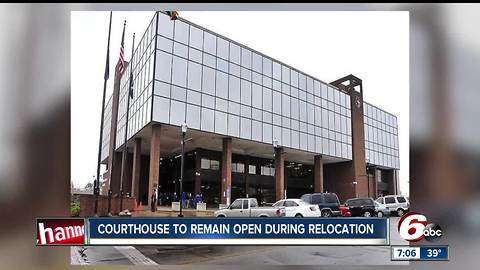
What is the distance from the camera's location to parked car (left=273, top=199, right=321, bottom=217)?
340 inches

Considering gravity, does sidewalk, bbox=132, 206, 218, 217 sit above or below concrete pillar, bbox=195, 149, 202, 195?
below

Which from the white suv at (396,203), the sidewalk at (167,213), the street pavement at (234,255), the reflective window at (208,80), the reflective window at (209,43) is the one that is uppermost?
the reflective window at (209,43)

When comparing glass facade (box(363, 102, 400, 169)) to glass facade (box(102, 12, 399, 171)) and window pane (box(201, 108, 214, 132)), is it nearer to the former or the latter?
glass facade (box(102, 12, 399, 171))

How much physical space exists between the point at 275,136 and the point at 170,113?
3124 millimetres

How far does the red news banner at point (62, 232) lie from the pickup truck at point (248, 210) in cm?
298

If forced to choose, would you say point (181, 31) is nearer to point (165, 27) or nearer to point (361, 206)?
point (165, 27)

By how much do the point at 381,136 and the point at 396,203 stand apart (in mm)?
1766

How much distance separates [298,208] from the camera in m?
9.06

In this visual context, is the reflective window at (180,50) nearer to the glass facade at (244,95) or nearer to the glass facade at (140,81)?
the glass facade at (244,95)

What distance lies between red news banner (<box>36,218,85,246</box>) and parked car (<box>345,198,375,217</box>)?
19.9 ft

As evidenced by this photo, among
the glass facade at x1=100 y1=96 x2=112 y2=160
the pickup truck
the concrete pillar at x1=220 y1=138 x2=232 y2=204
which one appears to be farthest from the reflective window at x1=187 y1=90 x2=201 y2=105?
the pickup truck

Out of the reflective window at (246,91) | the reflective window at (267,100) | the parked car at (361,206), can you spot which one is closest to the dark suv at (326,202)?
the parked car at (361,206)

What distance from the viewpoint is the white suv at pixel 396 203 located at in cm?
795

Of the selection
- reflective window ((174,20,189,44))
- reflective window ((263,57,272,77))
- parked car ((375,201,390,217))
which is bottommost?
parked car ((375,201,390,217))
